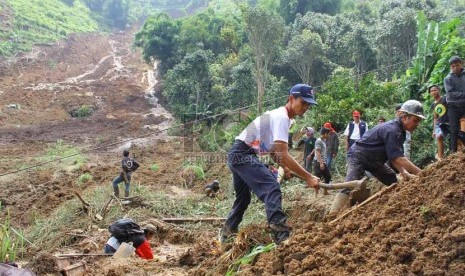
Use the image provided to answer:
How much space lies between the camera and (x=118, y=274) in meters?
4.78

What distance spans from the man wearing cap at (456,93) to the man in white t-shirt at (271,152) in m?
3.34

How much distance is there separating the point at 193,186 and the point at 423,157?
22.7 feet

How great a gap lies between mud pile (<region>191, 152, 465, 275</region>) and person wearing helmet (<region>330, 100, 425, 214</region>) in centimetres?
52

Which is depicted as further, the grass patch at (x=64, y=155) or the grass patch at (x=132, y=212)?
the grass patch at (x=64, y=155)

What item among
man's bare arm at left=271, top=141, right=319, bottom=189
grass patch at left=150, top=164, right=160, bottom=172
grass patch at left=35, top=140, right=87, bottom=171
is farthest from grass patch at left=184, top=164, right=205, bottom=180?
man's bare arm at left=271, top=141, right=319, bottom=189

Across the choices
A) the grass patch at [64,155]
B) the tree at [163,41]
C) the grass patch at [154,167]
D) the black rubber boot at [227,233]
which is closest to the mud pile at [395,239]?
the black rubber boot at [227,233]

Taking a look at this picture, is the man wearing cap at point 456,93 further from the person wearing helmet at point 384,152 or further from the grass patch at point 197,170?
the grass patch at point 197,170

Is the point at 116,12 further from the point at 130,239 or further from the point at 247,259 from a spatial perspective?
the point at 247,259

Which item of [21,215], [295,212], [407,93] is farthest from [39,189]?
[407,93]

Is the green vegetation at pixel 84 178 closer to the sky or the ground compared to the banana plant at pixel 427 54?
closer to the ground

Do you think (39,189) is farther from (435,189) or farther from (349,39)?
(349,39)

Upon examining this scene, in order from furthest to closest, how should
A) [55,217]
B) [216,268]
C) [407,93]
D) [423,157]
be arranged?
[407,93]
[55,217]
[423,157]
[216,268]

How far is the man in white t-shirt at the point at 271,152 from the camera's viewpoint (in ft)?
14.0

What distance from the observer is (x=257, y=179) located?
445 cm
